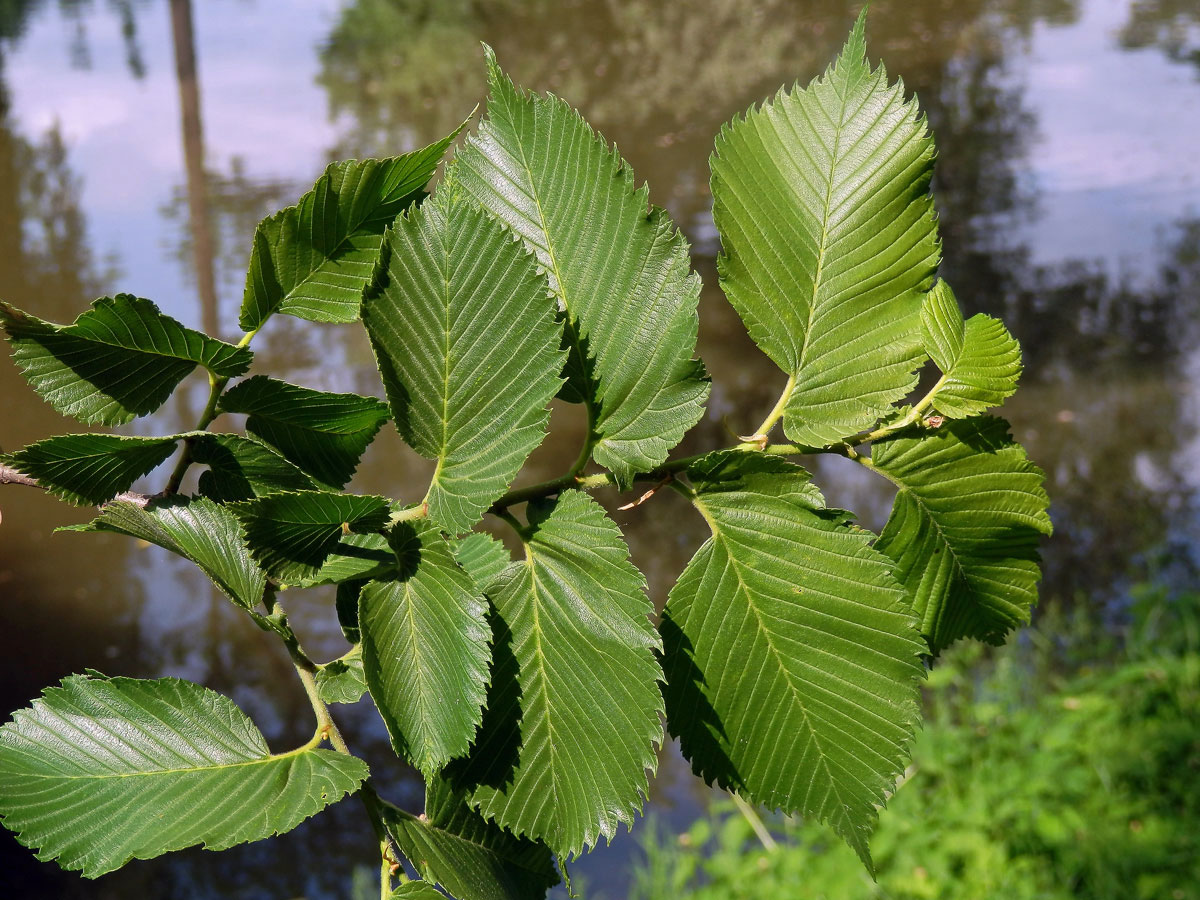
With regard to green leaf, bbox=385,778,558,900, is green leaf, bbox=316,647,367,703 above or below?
above

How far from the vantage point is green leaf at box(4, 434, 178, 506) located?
0.68m

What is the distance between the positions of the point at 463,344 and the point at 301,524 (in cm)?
14

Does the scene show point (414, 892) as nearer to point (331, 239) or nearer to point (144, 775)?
point (144, 775)

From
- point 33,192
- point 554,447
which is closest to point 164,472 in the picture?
point 554,447

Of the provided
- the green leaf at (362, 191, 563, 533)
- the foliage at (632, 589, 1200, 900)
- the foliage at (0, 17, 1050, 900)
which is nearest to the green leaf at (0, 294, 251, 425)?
the foliage at (0, 17, 1050, 900)

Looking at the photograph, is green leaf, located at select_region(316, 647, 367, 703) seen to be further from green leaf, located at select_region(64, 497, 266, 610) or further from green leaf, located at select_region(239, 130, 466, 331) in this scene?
green leaf, located at select_region(239, 130, 466, 331)

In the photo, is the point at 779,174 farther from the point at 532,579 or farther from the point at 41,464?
the point at 41,464

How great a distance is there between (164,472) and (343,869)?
2.39 metres

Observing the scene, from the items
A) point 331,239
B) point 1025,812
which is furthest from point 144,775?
point 1025,812

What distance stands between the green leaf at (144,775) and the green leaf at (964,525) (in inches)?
14.7

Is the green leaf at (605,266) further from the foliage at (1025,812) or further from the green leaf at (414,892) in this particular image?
the foliage at (1025,812)

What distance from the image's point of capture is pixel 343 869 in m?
4.29

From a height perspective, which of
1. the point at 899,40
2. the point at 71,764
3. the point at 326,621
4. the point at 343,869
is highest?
the point at 71,764

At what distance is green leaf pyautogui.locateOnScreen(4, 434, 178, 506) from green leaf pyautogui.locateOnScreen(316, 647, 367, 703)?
0.18 metres
